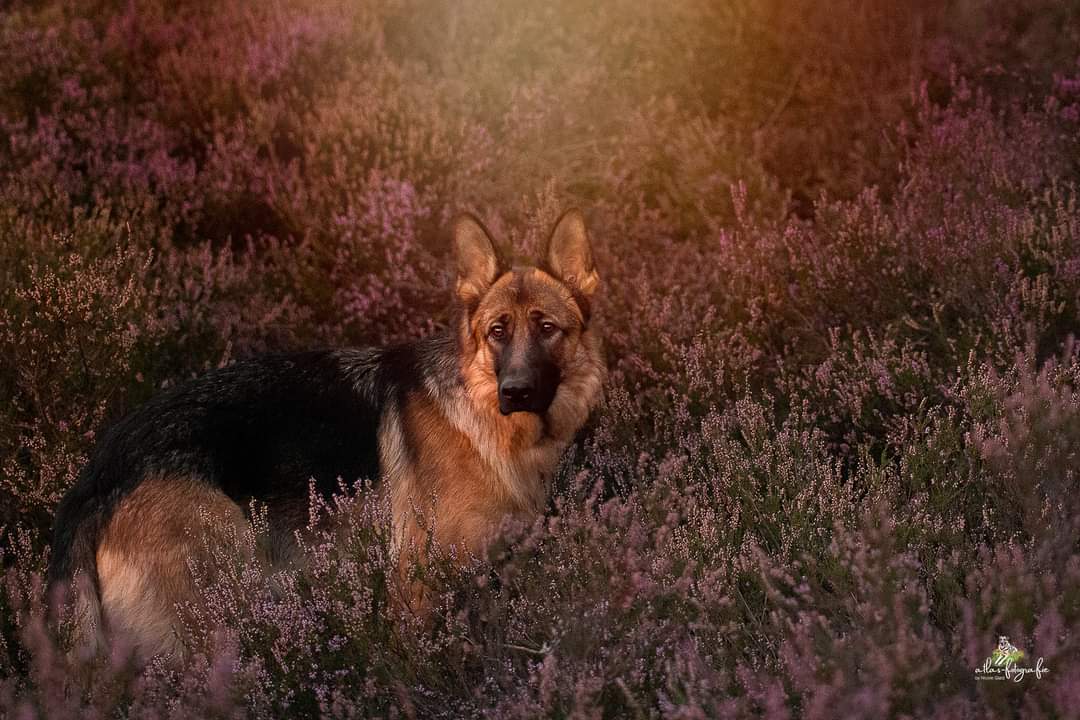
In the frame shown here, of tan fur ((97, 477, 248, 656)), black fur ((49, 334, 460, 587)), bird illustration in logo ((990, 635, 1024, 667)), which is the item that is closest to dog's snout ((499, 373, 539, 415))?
black fur ((49, 334, 460, 587))

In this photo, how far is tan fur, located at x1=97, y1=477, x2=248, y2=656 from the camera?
327 centimetres

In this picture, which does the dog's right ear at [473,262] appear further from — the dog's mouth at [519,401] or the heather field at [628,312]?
the heather field at [628,312]

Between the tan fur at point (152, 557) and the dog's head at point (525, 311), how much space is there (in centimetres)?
108

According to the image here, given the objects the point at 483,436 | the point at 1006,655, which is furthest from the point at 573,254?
the point at 1006,655

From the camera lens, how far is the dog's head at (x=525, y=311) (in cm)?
375

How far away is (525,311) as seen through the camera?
12.7 feet

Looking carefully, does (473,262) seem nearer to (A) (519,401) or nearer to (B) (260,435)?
(A) (519,401)

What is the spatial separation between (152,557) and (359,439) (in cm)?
88

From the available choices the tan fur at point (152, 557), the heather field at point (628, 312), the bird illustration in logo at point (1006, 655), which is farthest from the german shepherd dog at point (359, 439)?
the bird illustration in logo at point (1006, 655)

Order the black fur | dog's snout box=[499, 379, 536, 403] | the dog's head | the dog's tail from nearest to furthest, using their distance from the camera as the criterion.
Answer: the dog's tail, the black fur, dog's snout box=[499, 379, 536, 403], the dog's head

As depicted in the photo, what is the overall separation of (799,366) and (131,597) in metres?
3.12

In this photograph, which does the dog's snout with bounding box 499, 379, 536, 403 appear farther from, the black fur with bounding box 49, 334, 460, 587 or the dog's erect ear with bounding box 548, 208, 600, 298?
the dog's erect ear with bounding box 548, 208, 600, 298

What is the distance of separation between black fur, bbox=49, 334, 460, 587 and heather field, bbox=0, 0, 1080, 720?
21 cm

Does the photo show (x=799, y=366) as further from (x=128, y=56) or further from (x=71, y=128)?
(x=128, y=56)
